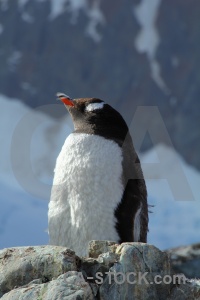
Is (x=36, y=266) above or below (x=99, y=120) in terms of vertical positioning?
below

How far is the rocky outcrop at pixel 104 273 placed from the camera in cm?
614

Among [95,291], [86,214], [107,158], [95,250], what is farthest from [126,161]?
[95,291]

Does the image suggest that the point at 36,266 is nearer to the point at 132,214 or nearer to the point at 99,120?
the point at 132,214

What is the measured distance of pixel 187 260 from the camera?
1538cm

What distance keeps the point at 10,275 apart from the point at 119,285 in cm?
96

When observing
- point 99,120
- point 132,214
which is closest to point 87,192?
point 132,214

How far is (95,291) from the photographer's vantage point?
6094 mm

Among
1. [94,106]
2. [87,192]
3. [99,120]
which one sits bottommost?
[87,192]

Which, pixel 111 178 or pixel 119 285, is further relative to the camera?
pixel 111 178

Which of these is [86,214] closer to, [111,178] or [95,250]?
[111,178]

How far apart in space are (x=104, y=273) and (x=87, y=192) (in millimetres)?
2374

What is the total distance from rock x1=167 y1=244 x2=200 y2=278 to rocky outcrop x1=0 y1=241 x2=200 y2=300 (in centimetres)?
844

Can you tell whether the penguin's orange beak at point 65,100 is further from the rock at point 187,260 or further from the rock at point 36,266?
the rock at point 187,260

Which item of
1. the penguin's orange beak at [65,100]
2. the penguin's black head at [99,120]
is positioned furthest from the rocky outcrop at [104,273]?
the penguin's orange beak at [65,100]
